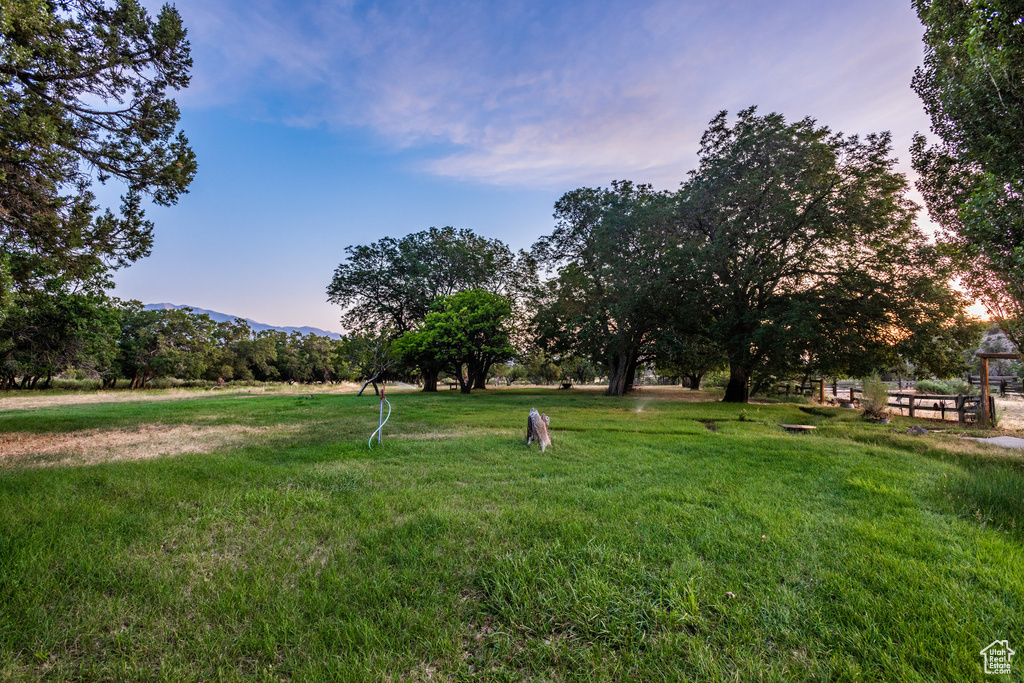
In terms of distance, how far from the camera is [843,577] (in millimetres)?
2965

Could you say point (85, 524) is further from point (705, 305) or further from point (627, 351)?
point (627, 351)

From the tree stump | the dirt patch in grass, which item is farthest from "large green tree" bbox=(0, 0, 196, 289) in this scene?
the tree stump

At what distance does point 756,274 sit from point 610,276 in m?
7.29

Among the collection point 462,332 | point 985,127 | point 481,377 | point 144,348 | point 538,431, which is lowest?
point 481,377

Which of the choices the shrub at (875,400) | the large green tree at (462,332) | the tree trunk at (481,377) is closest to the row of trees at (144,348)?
the large green tree at (462,332)

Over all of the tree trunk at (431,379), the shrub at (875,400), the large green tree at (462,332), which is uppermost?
the large green tree at (462,332)

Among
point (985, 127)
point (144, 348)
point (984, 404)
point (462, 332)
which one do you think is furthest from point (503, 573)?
point (144, 348)

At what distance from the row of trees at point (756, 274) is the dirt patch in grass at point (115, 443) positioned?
1632 centimetres

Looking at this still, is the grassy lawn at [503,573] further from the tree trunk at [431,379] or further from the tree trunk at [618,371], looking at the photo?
the tree trunk at [431,379]

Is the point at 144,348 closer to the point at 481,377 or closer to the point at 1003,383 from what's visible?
the point at 481,377

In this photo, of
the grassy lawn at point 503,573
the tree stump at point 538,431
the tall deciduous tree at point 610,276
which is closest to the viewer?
the grassy lawn at point 503,573

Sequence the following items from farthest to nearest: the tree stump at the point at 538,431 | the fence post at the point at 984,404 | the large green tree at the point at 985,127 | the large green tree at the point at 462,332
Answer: the large green tree at the point at 462,332
the fence post at the point at 984,404
the tree stump at the point at 538,431
the large green tree at the point at 985,127

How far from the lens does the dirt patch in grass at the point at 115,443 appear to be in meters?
6.61

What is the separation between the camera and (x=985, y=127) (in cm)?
685
